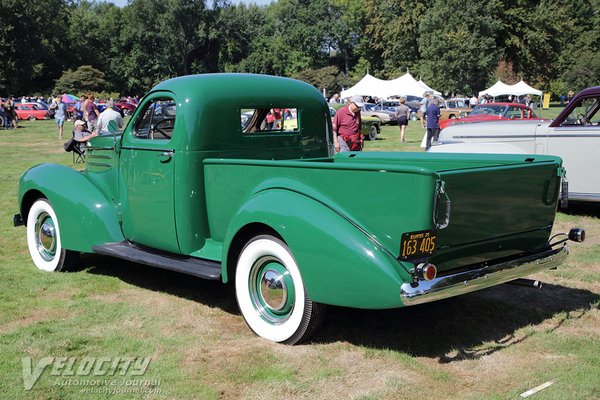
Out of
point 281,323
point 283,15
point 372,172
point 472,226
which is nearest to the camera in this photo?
point 372,172

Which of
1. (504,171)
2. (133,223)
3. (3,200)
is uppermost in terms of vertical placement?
(504,171)

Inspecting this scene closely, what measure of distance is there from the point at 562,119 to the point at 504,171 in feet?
17.7

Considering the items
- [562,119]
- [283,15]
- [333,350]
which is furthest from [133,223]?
[283,15]

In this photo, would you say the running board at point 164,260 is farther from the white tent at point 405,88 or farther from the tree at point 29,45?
the tree at point 29,45

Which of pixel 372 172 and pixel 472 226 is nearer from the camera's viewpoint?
pixel 372 172

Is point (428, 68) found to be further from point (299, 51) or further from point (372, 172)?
point (372, 172)

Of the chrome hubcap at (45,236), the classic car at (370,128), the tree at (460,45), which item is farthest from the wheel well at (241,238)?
the tree at (460,45)

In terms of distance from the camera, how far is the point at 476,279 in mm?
3830

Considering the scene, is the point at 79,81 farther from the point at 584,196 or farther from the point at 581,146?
the point at 584,196

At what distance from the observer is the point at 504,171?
405cm

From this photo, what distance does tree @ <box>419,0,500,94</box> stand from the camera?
48.6 m

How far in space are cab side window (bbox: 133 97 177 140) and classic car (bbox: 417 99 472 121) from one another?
67.8 feet

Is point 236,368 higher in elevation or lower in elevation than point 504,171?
lower

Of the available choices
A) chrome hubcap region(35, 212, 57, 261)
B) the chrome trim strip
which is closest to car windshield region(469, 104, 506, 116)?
the chrome trim strip
